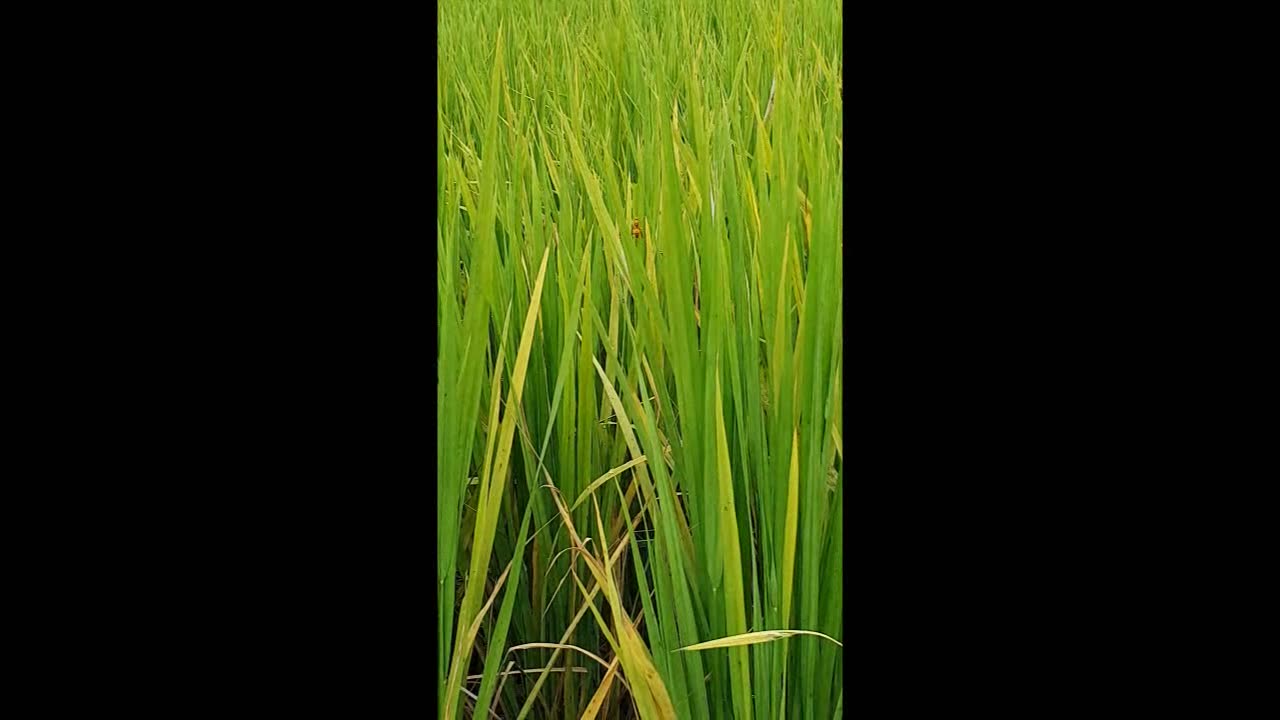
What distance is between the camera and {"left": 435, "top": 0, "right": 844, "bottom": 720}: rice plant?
4.97 feet

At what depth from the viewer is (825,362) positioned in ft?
5.07

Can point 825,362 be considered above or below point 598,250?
below

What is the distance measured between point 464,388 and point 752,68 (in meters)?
0.58

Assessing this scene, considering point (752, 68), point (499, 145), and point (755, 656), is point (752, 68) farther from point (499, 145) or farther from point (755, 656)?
point (755, 656)

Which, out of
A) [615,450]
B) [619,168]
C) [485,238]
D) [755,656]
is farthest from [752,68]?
[755,656]

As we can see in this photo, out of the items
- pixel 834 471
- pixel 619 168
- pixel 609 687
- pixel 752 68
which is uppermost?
pixel 752 68

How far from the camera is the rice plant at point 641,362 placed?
152 centimetres

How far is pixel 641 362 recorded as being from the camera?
5.08ft

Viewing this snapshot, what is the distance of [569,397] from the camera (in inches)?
62.9

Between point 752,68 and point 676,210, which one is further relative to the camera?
point 752,68

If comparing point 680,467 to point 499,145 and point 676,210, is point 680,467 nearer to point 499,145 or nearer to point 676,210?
point 676,210

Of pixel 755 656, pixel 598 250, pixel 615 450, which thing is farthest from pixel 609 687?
pixel 598 250

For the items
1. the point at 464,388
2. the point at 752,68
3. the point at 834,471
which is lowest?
the point at 834,471

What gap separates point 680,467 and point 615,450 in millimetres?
109
